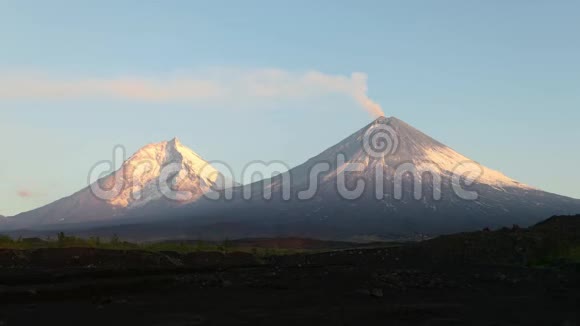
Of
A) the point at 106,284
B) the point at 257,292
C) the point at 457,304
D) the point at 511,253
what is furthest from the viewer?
the point at 511,253

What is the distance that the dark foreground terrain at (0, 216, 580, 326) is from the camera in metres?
20.5

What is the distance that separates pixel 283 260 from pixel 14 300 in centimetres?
3205

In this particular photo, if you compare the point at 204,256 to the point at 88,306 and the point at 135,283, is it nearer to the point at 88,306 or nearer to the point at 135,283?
the point at 135,283

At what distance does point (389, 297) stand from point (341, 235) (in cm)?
16842

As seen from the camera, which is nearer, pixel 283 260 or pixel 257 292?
pixel 257 292

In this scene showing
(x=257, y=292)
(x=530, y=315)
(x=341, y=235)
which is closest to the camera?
(x=530, y=315)

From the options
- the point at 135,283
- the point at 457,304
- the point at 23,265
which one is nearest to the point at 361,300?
the point at 457,304

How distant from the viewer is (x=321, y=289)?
28.8 metres

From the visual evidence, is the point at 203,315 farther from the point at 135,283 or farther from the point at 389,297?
the point at 135,283

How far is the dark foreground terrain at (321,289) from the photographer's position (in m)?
20.5

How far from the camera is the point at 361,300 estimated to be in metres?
24.5

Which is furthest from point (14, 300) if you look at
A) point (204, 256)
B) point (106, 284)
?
point (204, 256)

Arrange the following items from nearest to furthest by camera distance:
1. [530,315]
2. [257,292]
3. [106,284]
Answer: [530,315]
[257,292]
[106,284]

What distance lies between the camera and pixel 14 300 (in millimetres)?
25344
